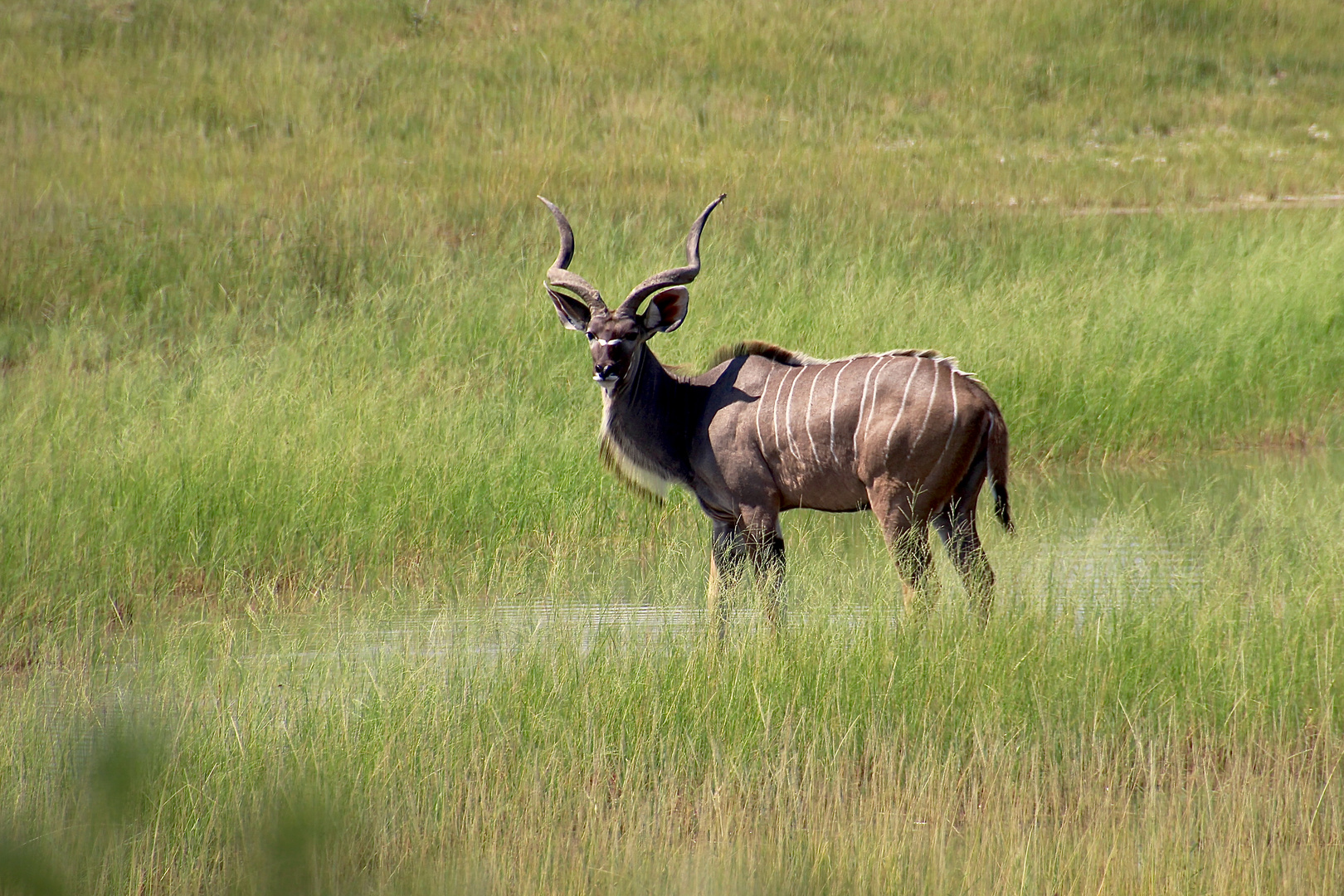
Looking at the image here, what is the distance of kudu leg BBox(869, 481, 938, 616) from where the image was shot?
5148 millimetres

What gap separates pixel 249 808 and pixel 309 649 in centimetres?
151

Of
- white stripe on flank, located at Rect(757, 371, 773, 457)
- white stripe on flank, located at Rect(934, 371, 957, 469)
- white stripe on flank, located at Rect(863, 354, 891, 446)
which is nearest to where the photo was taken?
white stripe on flank, located at Rect(934, 371, 957, 469)

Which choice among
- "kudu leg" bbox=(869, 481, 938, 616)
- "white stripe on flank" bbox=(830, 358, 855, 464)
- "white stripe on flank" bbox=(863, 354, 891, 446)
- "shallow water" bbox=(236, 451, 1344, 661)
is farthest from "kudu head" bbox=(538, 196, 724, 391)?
"kudu leg" bbox=(869, 481, 938, 616)

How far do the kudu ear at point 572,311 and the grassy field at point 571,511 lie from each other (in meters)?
0.97

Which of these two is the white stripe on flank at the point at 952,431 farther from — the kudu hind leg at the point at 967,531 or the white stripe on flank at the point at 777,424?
the white stripe on flank at the point at 777,424

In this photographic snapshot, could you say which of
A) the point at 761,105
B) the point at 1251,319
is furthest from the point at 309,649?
the point at 761,105

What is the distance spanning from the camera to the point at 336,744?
3945 millimetres

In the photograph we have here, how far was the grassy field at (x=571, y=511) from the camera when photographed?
3.66m

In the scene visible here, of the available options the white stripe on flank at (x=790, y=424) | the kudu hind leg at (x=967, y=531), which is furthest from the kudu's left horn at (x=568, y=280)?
the kudu hind leg at (x=967, y=531)

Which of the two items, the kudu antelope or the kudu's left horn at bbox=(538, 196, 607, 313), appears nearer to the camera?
the kudu antelope

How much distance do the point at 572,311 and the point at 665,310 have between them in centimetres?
42

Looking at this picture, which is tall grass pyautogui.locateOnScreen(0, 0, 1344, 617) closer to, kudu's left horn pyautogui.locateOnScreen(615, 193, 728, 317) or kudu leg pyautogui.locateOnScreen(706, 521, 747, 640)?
kudu leg pyautogui.locateOnScreen(706, 521, 747, 640)

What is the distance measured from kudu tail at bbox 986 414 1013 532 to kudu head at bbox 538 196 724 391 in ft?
4.35

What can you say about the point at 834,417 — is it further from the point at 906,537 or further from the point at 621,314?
the point at 621,314
